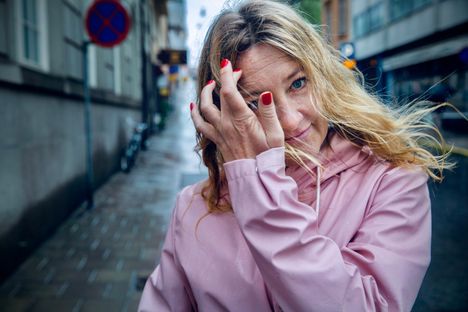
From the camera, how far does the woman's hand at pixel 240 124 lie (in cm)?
111

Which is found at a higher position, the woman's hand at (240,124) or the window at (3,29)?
the window at (3,29)

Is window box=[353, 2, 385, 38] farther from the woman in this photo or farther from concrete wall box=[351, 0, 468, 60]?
the woman

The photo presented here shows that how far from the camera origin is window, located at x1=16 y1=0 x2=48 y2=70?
464 cm

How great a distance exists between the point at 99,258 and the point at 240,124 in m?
3.85

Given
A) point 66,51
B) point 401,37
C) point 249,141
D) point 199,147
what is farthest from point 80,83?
point 401,37

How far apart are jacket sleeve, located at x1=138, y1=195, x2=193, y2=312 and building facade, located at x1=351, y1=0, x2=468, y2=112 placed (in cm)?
1475

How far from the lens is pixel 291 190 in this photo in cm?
109

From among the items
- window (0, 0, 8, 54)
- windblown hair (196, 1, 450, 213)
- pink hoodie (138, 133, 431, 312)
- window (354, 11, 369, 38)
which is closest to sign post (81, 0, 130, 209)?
window (0, 0, 8, 54)

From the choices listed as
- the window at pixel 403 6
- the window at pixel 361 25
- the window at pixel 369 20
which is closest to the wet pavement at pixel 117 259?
the window at pixel 403 6

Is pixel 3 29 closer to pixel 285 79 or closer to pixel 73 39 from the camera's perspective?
pixel 73 39

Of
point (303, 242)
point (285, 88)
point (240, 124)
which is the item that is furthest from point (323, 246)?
point (285, 88)

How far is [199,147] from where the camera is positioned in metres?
1.57

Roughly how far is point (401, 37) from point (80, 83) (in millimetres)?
21289

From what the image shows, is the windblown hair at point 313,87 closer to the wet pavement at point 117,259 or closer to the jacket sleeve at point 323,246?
the jacket sleeve at point 323,246
